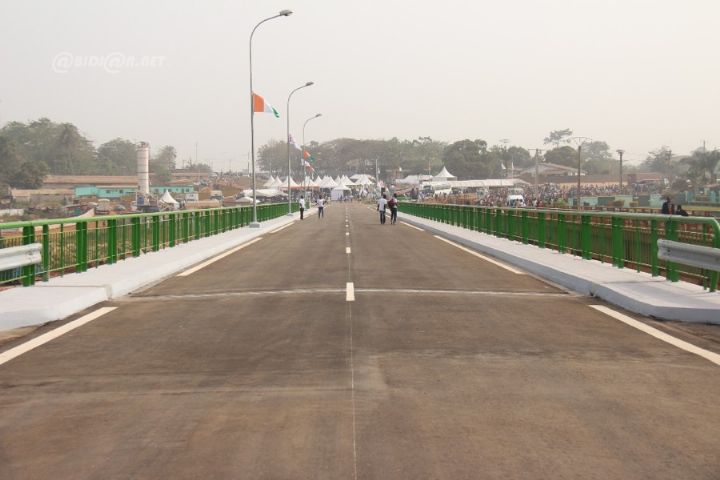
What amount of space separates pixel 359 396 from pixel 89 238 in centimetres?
1030

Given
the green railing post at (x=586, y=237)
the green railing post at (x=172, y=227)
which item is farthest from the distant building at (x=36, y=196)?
the green railing post at (x=586, y=237)

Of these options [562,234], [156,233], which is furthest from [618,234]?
[156,233]

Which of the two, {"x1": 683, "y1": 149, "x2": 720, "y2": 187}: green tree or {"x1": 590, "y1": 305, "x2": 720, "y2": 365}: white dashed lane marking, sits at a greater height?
{"x1": 683, "y1": 149, "x2": 720, "y2": 187}: green tree

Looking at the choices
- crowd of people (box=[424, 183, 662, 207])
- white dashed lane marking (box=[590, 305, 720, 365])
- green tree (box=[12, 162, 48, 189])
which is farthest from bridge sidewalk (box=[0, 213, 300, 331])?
green tree (box=[12, 162, 48, 189])

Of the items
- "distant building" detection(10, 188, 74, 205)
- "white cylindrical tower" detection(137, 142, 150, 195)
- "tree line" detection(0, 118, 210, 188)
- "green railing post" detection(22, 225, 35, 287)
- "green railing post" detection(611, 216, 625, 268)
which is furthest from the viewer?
"tree line" detection(0, 118, 210, 188)

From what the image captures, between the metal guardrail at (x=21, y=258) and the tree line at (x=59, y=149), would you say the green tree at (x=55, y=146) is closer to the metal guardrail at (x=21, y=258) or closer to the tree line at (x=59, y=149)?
the tree line at (x=59, y=149)

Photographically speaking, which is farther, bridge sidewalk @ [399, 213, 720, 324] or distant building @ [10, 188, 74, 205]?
distant building @ [10, 188, 74, 205]

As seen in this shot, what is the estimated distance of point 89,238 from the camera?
14.5 metres

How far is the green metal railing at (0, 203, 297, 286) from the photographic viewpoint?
12.0m

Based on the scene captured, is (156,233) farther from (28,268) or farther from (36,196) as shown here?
(36,196)

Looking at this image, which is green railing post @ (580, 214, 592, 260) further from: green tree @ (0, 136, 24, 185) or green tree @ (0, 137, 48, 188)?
green tree @ (0, 136, 24, 185)

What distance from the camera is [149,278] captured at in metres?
14.2

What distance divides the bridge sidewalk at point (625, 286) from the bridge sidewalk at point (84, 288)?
7.66 metres

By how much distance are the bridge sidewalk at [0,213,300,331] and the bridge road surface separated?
804mm
